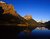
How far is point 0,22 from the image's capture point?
198m

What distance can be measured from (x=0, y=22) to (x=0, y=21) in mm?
1606

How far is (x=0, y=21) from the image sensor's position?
198 m
